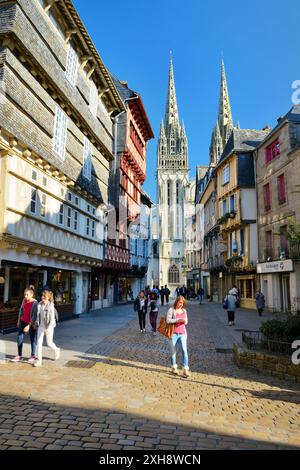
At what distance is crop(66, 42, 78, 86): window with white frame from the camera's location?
16517mm

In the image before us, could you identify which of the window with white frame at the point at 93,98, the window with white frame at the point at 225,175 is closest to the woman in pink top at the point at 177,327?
the window with white frame at the point at 93,98

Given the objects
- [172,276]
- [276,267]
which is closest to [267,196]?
[276,267]

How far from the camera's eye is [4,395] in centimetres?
581

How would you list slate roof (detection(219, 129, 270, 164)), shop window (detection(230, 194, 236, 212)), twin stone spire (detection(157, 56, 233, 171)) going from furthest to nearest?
twin stone spire (detection(157, 56, 233, 171)) < shop window (detection(230, 194, 236, 212)) < slate roof (detection(219, 129, 270, 164))

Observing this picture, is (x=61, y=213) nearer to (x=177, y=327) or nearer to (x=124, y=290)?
(x=177, y=327)

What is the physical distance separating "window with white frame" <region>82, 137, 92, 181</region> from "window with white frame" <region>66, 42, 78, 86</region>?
324cm

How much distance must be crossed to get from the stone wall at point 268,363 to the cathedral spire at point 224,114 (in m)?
83.0

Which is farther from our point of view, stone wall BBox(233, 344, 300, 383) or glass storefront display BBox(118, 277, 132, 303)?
glass storefront display BBox(118, 277, 132, 303)

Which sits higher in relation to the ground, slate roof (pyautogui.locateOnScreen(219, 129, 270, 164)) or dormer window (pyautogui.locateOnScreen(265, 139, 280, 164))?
slate roof (pyautogui.locateOnScreen(219, 129, 270, 164))

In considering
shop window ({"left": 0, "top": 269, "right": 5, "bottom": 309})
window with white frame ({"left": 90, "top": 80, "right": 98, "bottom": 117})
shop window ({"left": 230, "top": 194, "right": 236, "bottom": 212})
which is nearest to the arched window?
shop window ({"left": 230, "top": 194, "right": 236, "bottom": 212})

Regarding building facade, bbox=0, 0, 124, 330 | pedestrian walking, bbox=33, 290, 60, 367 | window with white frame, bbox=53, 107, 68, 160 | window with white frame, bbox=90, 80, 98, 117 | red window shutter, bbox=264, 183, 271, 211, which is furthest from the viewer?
red window shutter, bbox=264, 183, 271, 211

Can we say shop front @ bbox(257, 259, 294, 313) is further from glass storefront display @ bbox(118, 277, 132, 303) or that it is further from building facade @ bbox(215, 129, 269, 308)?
glass storefront display @ bbox(118, 277, 132, 303)

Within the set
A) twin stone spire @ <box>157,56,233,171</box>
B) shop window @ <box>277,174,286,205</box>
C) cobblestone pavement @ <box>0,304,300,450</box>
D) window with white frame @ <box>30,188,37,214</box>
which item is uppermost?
twin stone spire @ <box>157,56,233,171</box>

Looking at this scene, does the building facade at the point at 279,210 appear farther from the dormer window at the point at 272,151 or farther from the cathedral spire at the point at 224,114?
the cathedral spire at the point at 224,114
